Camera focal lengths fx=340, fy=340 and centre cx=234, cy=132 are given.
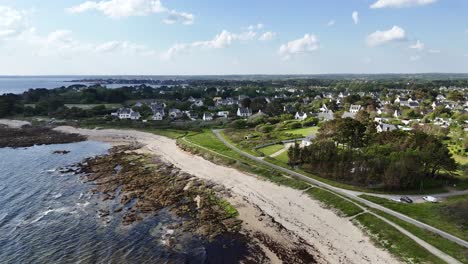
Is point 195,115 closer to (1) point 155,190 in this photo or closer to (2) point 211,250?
(1) point 155,190

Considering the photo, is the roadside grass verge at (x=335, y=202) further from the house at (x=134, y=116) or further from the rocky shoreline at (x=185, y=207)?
the house at (x=134, y=116)

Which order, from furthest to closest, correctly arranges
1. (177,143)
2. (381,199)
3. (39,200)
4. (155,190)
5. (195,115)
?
1. (195,115)
2. (177,143)
3. (155,190)
4. (39,200)
5. (381,199)

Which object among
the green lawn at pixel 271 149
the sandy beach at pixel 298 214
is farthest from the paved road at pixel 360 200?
the sandy beach at pixel 298 214

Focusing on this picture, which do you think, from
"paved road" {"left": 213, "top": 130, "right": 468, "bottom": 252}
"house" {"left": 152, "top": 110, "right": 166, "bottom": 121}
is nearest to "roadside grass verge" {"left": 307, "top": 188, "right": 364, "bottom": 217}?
"paved road" {"left": 213, "top": 130, "right": 468, "bottom": 252}

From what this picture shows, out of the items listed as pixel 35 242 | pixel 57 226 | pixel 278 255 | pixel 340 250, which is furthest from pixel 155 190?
pixel 340 250

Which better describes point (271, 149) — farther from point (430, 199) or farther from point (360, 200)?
point (430, 199)
